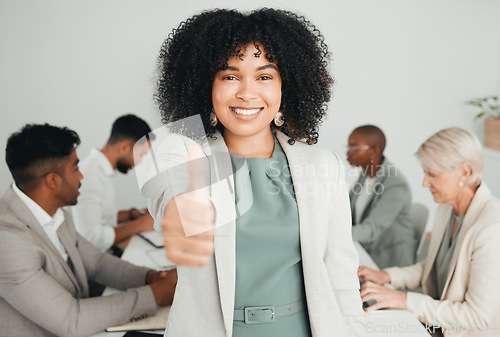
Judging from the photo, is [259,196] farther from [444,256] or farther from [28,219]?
[444,256]

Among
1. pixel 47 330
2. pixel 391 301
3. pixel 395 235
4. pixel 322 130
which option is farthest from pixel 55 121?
pixel 391 301

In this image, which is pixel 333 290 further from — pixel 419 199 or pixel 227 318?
pixel 419 199

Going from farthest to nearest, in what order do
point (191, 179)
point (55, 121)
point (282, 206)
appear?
point (55, 121) → point (282, 206) → point (191, 179)

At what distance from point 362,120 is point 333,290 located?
3.32 m

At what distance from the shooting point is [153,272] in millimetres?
1846

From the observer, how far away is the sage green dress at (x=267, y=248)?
3.08 ft

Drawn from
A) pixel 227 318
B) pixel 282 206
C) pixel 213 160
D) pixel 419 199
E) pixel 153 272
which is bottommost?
pixel 419 199

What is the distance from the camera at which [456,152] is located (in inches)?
65.5

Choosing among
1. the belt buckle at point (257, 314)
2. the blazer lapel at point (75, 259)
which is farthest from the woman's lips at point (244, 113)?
the blazer lapel at point (75, 259)

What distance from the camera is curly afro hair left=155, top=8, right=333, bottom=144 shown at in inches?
37.1

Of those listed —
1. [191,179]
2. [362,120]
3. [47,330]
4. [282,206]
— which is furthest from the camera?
[362,120]

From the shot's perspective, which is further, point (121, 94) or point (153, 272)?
point (121, 94)

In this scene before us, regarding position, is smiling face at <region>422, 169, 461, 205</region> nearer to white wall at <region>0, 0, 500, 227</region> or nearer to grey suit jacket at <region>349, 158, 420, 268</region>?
grey suit jacket at <region>349, 158, 420, 268</region>

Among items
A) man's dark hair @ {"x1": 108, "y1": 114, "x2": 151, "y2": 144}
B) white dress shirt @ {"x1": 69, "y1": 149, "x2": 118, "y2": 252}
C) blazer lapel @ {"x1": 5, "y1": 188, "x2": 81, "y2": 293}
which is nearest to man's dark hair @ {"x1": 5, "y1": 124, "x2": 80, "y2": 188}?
blazer lapel @ {"x1": 5, "y1": 188, "x2": 81, "y2": 293}
